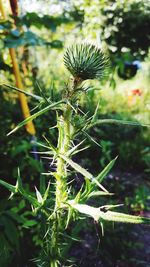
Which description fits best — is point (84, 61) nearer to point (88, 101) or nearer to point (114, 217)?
point (88, 101)

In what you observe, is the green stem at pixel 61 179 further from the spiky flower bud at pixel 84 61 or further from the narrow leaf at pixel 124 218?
the narrow leaf at pixel 124 218

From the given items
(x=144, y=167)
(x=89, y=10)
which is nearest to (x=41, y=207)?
(x=144, y=167)

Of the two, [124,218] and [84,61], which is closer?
[124,218]

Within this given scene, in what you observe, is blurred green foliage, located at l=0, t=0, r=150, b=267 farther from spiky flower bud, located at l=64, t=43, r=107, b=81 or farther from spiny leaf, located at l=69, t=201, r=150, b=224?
spiny leaf, located at l=69, t=201, r=150, b=224

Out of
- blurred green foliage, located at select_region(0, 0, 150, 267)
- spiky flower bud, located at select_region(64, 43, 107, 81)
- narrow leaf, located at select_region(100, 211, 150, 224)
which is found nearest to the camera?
narrow leaf, located at select_region(100, 211, 150, 224)

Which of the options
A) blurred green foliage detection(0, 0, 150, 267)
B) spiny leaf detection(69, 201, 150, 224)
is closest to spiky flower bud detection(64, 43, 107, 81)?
blurred green foliage detection(0, 0, 150, 267)

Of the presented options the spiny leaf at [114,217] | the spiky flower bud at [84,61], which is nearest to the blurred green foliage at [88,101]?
the spiky flower bud at [84,61]

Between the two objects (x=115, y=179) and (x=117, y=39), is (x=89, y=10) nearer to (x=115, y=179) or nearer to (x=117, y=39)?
(x=117, y=39)

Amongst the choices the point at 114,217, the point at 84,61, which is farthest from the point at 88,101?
the point at 114,217
